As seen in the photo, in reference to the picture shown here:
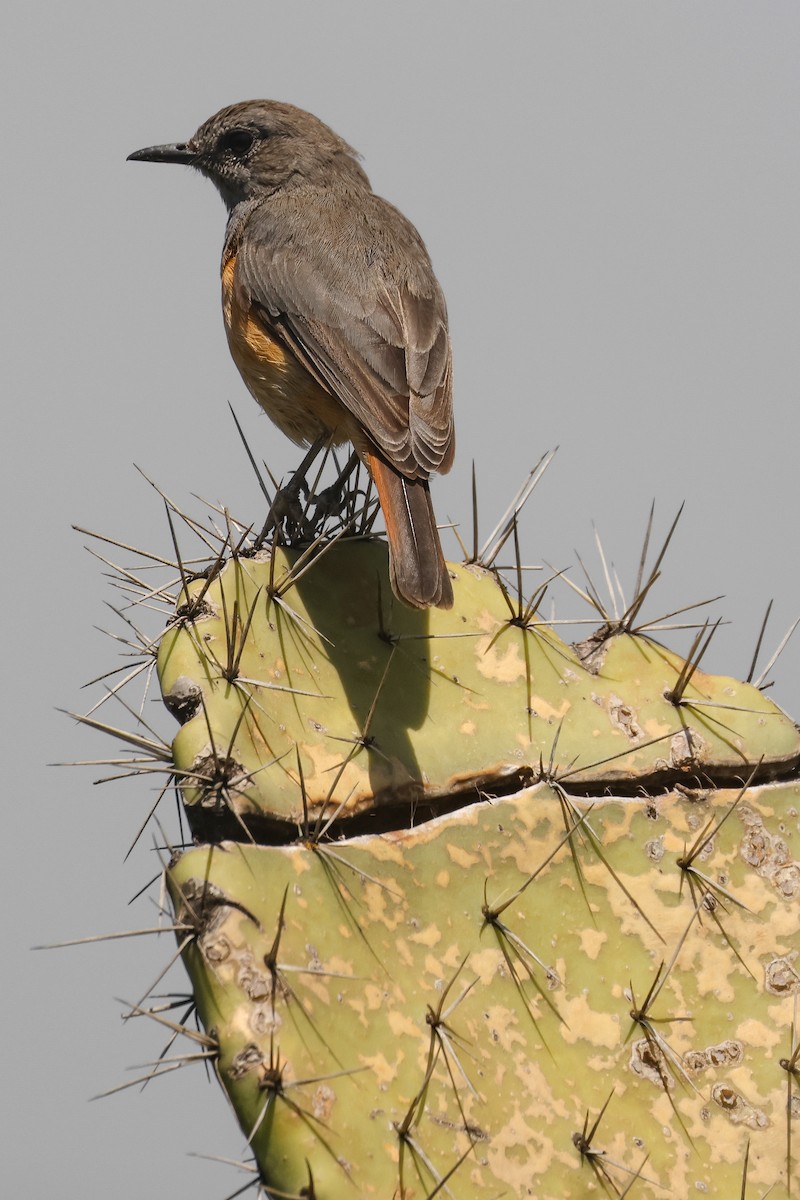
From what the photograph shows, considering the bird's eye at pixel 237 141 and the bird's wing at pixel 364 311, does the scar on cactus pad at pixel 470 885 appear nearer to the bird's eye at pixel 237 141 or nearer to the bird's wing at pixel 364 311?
the bird's wing at pixel 364 311

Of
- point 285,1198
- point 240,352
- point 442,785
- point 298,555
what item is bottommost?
point 285,1198

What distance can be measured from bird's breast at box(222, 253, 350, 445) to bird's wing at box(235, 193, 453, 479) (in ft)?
0.16

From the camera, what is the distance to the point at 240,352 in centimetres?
390

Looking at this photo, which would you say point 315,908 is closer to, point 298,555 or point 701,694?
point 298,555

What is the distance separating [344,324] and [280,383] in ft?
0.88

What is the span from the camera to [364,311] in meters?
3.66

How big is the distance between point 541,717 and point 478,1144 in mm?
963

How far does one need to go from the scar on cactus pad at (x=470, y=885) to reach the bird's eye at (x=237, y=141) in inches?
80.5

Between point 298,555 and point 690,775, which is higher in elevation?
point 298,555

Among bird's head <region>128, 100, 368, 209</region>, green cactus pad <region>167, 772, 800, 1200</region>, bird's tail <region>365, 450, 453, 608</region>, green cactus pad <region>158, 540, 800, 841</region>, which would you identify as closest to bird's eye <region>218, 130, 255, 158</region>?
bird's head <region>128, 100, 368, 209</region>

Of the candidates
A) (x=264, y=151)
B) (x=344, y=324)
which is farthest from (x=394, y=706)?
(x=264, y=151)

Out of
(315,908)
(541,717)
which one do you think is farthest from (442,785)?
(315,908)

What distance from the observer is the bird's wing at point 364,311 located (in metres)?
3.37

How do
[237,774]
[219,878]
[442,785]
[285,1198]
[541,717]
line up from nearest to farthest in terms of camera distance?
[285,1198], [219,878], [237,774], [442,785], [541,717]
